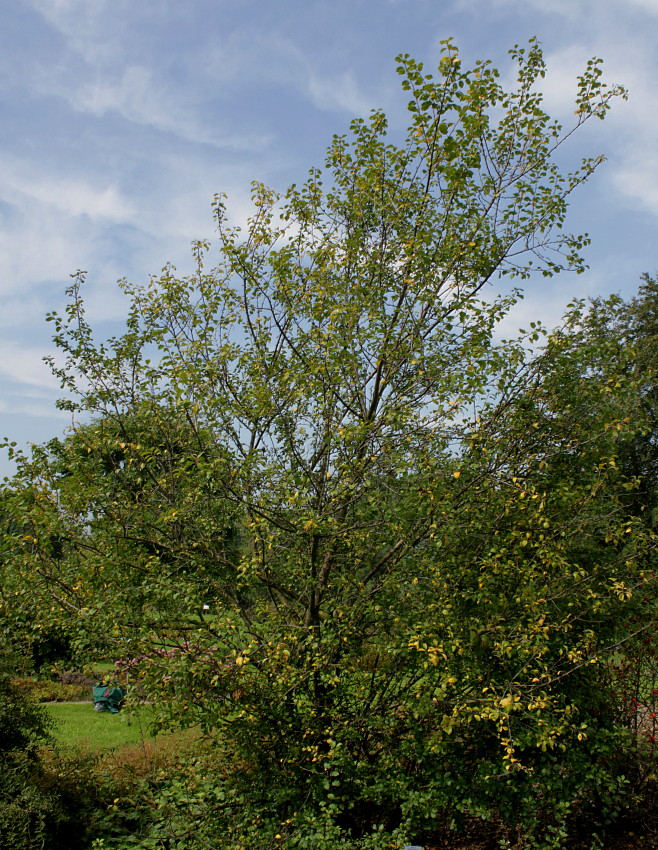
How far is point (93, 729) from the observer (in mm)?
9836

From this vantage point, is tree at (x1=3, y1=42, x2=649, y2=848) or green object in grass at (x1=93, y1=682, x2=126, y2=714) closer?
tree at (x1=3, y1=42, x2=649, y2=848)

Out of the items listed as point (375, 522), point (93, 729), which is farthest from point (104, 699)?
point (375, 522)

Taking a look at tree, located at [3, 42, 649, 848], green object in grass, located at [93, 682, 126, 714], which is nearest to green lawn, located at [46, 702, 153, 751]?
green object in grass, located at [93, 682, 126, 714]

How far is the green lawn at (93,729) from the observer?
28.4 feet

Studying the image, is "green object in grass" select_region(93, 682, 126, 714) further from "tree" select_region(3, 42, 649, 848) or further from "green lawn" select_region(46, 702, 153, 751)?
"tree" select_region(3, 42, 649, 848)

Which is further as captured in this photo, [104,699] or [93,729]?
[104,699]

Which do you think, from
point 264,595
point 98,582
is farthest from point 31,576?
point 264,595

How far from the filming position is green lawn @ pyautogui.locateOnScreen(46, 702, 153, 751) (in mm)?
8648

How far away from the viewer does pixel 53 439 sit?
554 centimetres

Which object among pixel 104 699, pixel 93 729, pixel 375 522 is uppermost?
pixel 375 522

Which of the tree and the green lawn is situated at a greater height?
the tree

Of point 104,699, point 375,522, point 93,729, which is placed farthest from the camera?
point 104,699

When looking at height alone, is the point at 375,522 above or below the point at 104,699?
above

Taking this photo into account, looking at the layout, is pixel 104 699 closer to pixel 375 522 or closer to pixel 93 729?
pixel 93 729
